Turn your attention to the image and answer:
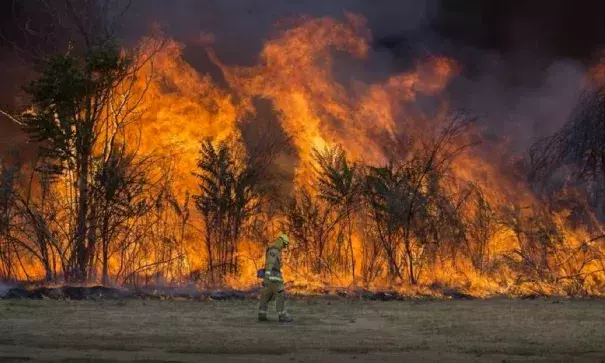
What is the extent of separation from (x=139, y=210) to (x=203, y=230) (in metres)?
4.55

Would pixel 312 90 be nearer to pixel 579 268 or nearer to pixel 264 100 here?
pixel 264 100

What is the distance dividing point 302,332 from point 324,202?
1250 cm

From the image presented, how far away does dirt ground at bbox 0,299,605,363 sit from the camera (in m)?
9.53

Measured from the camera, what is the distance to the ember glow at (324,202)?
21.9 meters

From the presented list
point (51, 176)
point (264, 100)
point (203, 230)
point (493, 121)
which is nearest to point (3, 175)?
point (51, 176)

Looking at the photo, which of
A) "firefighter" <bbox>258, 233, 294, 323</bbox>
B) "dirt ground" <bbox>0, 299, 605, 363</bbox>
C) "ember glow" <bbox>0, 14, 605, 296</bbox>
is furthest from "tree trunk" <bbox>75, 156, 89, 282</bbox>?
"firefighter" <bbox>258, 233, 294, 323</bbox>

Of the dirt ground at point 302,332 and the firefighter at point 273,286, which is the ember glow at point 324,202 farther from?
the firefighter at point 273,286

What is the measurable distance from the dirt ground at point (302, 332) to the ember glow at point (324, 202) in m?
3.82

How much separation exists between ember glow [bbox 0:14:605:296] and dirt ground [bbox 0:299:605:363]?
3821mm

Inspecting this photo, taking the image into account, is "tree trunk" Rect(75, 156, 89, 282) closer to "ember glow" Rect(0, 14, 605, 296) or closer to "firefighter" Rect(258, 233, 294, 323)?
"ember glow" Rect(0, 14, 605, 296)

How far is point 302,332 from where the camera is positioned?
12.2 m

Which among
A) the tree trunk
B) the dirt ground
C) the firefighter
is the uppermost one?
the tree trunk

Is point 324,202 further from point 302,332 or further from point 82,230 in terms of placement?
point 302,332

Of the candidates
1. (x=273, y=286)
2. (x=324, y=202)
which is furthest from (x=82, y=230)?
(x=273, y=286)
